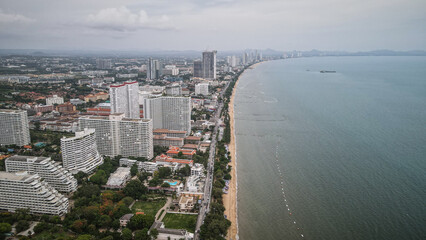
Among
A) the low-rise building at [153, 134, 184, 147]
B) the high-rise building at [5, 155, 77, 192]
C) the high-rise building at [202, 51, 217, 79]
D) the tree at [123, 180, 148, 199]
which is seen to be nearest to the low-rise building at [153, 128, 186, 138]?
the low-rise building at [153, 134, 184, 147]

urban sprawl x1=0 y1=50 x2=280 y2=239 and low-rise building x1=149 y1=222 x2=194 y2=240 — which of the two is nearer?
low-rise building x1=149 y1=222 x2=194 y2=240

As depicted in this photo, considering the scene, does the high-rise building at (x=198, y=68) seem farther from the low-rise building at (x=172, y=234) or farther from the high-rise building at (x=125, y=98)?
the low-rise building at (x=172, y=234)

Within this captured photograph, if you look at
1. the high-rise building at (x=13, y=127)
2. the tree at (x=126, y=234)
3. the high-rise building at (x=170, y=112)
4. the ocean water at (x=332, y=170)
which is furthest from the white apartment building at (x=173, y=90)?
the tree at (x=126, y=234)

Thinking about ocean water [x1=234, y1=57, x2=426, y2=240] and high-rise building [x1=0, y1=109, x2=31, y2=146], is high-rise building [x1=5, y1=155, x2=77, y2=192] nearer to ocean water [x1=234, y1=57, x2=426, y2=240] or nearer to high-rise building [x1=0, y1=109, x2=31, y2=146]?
high-rise building [x1=0, y1=109, x2=31, y2=146]

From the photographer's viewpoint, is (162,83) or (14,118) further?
(162,83)

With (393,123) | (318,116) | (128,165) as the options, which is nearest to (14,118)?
(128,165)

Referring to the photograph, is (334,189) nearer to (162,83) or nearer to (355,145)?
(355,145)

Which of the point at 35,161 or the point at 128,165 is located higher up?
the point at 35,161

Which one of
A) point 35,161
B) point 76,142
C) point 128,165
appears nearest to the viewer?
point 35,161
